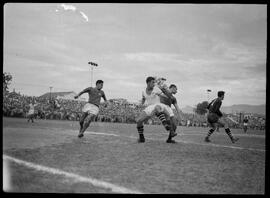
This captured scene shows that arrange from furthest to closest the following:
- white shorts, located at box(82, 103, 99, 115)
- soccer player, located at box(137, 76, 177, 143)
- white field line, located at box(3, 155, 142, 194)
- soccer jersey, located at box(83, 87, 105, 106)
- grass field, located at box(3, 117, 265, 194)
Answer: soccer jersey, located at box(83, 87, 105, 106) → white shorts, located at box(82, 103, 99, 115) → soccer player, located at box(137, 76, 177, 143) → grass field, located at box(3, 117, 265, 194) → white field line, located at box(3, 155, 142, 194)

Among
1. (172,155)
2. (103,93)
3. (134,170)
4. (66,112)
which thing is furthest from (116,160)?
(66,112)

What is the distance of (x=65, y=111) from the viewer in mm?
27672

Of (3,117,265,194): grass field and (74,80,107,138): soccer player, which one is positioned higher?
(74,80,107,138): soccer player

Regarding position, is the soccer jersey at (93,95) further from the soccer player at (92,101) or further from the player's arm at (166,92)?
the player's arm at (166,92)

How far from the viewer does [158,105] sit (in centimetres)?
844

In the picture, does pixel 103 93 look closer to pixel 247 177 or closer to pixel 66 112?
pixel 247 177

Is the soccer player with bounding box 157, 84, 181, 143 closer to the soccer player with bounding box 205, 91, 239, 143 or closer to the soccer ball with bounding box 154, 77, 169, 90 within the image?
the soccer ball with bounding box 154, 77, 169, 90

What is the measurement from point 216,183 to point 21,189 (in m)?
2.71

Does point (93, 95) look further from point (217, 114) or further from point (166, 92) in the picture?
point (217, 114)

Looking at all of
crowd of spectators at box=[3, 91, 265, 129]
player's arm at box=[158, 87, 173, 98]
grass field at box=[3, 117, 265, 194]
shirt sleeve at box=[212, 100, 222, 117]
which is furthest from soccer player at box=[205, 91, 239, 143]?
crowd of spectators at box=[3, 91, 265, 129]

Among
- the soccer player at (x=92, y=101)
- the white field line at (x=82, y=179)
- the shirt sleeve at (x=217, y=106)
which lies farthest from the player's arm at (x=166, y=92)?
the white field line at (x=82, y=179)

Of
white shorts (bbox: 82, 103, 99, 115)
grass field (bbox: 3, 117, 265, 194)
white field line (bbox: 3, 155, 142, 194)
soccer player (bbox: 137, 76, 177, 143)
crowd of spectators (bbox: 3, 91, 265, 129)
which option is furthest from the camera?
crowd of spectators (bbox: 3, 91, 265, 129)

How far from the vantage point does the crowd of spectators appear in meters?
23.1

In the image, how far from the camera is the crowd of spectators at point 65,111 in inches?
909
